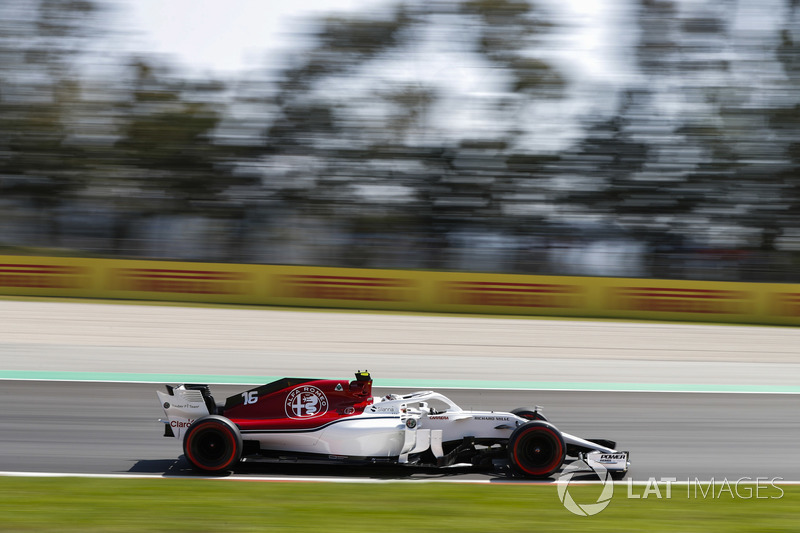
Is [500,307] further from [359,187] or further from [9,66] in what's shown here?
[9,66]

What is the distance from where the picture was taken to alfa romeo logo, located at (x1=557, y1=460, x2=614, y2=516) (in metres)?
5.59

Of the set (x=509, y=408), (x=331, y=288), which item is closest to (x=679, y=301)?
(x=331, y=288)

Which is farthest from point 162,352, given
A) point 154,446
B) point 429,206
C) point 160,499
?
point 429,206

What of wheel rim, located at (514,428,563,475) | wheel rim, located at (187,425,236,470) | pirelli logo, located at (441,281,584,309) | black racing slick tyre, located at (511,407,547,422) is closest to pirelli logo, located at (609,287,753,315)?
pirelli logo, located at (441,281,584,309)

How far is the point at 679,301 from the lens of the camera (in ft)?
62.3

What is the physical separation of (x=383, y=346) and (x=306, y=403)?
23.6ft

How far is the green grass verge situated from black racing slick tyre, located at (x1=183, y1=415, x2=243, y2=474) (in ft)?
0.80

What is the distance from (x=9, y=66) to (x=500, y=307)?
60.6 feet

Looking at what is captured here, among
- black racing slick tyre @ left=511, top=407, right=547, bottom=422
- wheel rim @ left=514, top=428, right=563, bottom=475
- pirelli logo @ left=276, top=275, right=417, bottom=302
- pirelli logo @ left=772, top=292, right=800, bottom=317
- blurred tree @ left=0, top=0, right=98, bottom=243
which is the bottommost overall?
pirelli logo @ left=772, top=292, right=800, bottom=317

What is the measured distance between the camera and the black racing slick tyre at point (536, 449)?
250 inches

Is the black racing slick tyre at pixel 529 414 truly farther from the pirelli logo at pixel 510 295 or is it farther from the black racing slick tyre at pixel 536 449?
the pirelli logo at pixel 510 295

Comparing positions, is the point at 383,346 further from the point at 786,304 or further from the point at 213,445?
the point at 786,304

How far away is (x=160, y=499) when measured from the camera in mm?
5496

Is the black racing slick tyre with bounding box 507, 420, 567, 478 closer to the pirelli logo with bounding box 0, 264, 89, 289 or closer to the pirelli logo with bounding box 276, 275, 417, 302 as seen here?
the pirelli logo with bounding box 276, 275, 417, 302
